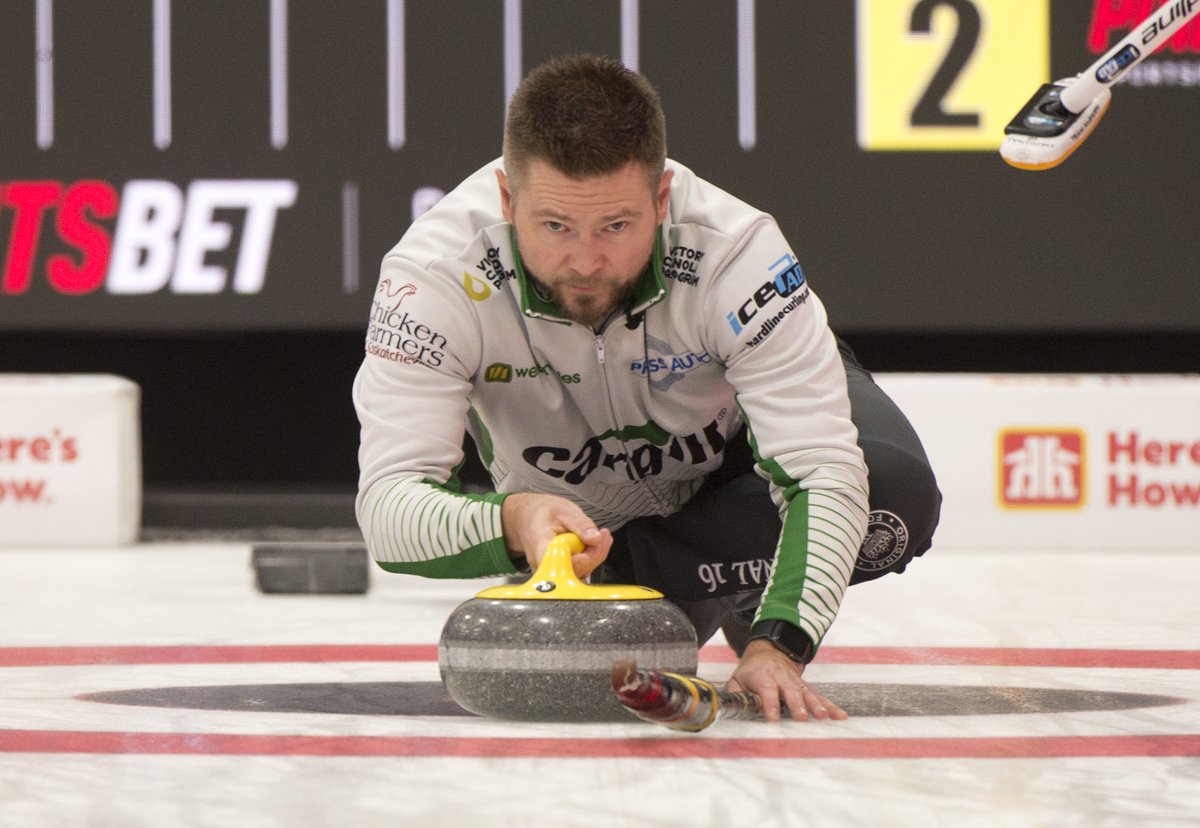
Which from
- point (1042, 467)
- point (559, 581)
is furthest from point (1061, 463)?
point (559, 581)

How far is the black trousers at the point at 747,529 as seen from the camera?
221cm

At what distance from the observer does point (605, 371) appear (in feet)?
7.17

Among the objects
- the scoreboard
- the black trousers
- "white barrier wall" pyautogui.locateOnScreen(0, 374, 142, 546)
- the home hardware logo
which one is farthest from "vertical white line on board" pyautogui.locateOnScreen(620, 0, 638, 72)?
the black trousers

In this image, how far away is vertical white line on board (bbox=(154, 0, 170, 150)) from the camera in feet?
17.2

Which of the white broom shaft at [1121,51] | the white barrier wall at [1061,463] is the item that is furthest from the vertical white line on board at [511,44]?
the white broom shaft at [1121,51]

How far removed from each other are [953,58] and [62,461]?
316cm

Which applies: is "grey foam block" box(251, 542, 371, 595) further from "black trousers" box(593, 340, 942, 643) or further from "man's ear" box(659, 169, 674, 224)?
"man's ear" box(659, 169, 674, 224)

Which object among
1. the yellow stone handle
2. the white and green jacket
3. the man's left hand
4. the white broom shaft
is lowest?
the man's left hand

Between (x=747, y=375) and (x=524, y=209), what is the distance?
1.26ft

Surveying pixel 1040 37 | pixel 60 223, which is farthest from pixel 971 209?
pixel 60 223

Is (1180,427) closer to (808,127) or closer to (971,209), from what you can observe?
(971,209)

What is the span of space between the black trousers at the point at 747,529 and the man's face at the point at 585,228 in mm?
457

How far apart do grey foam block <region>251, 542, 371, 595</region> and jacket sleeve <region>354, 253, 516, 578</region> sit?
1775mm

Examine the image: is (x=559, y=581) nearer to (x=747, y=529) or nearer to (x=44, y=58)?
(x=747, y=529)
